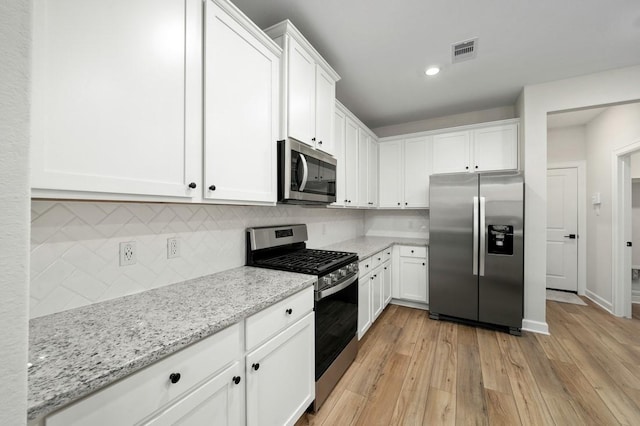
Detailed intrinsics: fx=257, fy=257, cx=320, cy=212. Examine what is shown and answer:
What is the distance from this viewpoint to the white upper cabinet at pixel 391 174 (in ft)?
12.4

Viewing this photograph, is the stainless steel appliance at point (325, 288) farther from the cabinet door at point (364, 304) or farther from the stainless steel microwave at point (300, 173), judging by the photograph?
the stainless steel microwave at point (300, 173)

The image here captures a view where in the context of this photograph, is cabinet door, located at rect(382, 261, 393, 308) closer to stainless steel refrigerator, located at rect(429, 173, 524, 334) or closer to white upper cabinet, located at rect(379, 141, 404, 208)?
stainless steel refrigerator, located at rect(429, 173, 524, 334)

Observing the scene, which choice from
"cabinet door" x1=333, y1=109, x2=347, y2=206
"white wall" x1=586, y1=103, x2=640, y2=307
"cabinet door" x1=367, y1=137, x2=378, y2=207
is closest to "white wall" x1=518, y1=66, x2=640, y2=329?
"white wall" x1=586, y1=103, x2=640, y2=307

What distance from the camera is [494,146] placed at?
3215 mm

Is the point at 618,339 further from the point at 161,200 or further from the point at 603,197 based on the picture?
the point at 161,200

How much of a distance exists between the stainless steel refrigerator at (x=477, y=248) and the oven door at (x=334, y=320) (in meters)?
1.48

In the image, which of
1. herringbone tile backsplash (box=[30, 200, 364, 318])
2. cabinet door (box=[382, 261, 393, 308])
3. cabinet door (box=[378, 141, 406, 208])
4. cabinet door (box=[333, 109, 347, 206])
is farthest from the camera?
cabinet door (box=[378, 141, 406, 208])

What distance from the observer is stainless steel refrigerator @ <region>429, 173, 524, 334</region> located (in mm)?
2768

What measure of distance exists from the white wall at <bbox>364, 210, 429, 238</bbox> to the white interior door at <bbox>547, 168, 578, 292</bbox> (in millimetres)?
2278

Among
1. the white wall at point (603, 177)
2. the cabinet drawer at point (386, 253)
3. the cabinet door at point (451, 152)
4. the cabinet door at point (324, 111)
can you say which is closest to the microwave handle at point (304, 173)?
the cabinet door at point (324, 111)

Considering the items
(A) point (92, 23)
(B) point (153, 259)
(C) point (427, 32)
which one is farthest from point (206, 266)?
(C) point (427, 32)

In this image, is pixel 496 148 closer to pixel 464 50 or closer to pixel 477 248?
pixel 477 248

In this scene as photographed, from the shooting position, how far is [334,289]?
1.76 m

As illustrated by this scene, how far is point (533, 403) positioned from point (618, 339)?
5.88 feet
